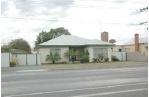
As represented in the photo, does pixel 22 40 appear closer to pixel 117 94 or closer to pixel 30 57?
pixel 30 57

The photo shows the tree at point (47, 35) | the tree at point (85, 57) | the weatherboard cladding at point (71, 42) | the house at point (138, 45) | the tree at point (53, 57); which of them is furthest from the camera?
the tree at point (47, 35)

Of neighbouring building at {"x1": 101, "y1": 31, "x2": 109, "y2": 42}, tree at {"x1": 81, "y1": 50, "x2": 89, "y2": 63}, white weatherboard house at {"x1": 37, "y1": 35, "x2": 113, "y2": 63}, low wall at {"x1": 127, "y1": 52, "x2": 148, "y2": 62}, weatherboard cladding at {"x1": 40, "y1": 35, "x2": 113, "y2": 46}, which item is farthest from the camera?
neighbouring building at {"x1": 101, "y1": 31, "x2": 109, "y2": 42}

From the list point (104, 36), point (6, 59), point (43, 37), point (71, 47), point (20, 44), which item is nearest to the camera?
point (6, 59)

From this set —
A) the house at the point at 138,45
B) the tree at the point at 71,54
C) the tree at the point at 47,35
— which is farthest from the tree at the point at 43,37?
the tree at the point at 71,54

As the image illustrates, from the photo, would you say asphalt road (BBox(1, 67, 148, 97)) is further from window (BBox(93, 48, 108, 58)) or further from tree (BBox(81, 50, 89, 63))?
window (BBox(93, 48, 108, 58))

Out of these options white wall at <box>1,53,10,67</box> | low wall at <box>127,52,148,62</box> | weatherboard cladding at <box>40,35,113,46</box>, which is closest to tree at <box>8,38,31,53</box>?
weatherboard cladding at <box>40,35,113,46</box>

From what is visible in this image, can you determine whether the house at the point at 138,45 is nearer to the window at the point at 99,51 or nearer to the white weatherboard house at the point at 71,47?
the window at the point at 99,51

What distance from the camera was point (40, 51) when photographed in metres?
48.6

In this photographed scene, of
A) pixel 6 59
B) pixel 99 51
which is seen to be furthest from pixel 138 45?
pixel 6 59

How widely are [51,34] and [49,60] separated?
39.5 metres

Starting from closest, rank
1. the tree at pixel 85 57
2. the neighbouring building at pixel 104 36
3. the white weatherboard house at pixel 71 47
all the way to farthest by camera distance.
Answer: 1. the tree at pixel 85 57
2. the white weatherboard house at pixel 71 47
3. the neighbouring building at pixel 104 36

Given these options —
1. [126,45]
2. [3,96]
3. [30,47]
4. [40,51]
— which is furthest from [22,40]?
[3,96]

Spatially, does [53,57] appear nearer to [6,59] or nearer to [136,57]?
[6,59]

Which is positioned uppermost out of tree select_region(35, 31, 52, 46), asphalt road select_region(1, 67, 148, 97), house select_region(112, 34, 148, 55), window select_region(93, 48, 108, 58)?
tree select_region(35, 31, 52, 46)
